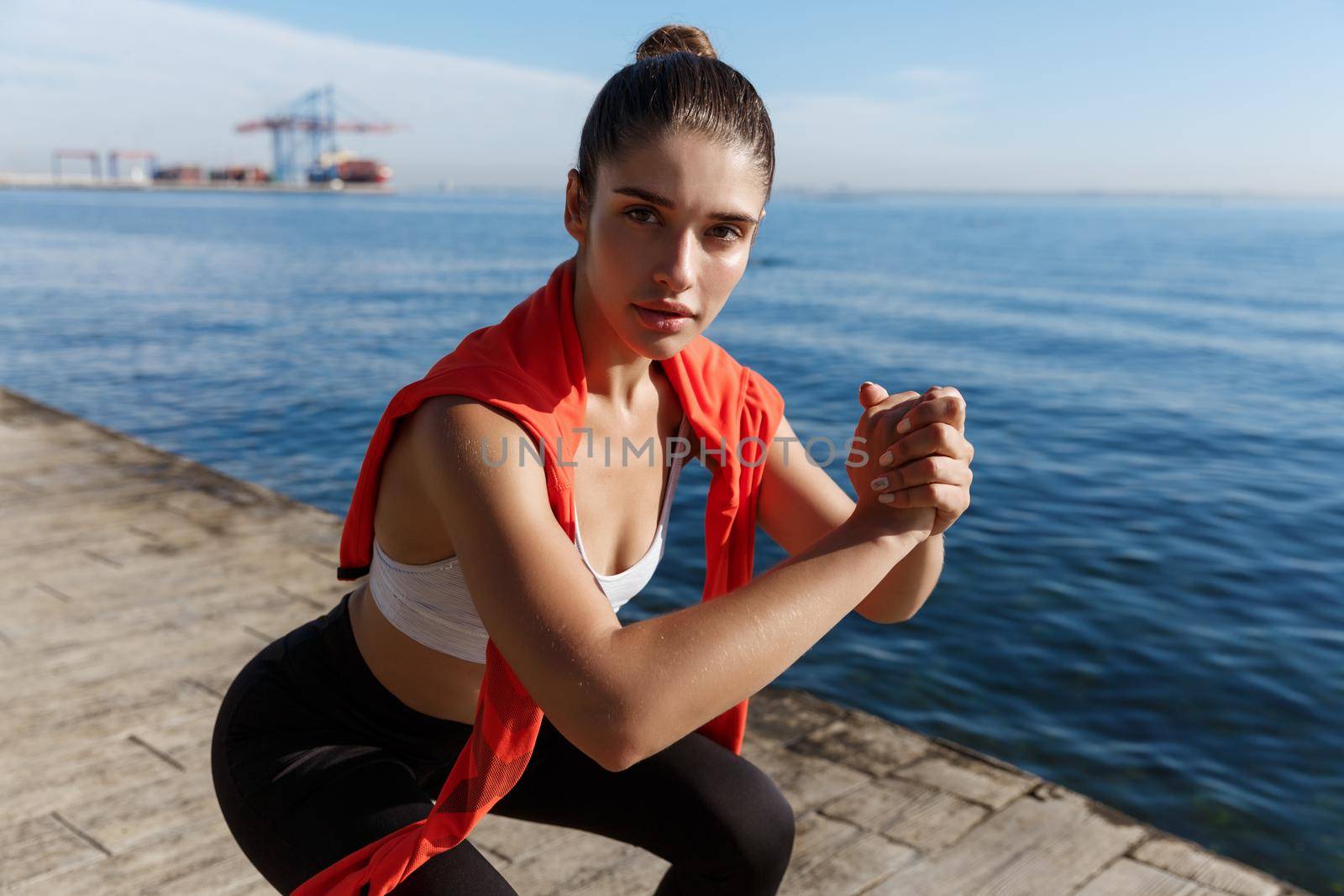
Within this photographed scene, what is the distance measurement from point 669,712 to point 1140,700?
4.82 meters

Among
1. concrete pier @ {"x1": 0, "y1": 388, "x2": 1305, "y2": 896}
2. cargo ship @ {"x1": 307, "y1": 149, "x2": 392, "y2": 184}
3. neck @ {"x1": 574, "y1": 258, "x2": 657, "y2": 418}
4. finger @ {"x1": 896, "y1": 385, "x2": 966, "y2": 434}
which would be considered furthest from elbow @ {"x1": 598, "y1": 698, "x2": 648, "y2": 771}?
cargo ship @ {"x1": 307, "y1": 149, "x2": 392, "y2": 184}

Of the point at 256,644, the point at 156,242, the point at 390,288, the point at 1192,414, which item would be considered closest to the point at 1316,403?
the point at 1192,414

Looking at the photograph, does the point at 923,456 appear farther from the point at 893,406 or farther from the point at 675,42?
the point at 675,42

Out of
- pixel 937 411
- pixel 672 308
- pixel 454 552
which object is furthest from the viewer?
pixel 454 552

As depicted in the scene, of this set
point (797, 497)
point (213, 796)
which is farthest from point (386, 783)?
point (213, 796)

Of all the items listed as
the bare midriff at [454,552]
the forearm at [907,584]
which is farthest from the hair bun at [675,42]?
the forearm at [907,584]

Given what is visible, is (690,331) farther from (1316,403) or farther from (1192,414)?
(1316,403)

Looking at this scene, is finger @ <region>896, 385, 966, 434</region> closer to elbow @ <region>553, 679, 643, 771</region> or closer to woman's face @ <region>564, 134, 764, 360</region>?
woman's face @ <region>564, 134, 764, 360</region>

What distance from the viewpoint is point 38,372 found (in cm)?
1492

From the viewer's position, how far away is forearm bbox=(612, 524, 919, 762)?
1171 millimetres

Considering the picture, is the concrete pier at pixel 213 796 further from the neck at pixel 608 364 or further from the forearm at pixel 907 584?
the neck at pixel 608 364

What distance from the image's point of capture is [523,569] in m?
1.23

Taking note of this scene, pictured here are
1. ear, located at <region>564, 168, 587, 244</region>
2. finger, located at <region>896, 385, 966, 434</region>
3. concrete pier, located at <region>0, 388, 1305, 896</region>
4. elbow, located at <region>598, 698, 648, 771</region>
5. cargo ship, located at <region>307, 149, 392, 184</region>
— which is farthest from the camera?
cargo ship, located at <region>307, 149, 392, 184</region>

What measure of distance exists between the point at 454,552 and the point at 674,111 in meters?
0.68
